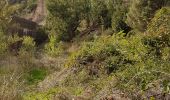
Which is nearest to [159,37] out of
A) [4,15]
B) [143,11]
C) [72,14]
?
[143,11]

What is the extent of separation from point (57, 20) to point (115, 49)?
17.7m

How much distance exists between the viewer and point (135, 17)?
25906mm

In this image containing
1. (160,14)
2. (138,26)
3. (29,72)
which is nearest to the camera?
(160,14)

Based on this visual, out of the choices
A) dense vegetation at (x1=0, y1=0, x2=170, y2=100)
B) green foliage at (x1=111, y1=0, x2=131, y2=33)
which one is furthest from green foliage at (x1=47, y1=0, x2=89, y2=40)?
green foliage at (x1=111, y1=0, x2=131, y2=33)

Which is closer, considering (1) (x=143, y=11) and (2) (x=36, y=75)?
(2) (x=36, y=75)

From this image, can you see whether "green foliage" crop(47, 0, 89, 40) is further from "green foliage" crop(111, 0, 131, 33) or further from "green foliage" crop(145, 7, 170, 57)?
"green foliage" crop(145, 7, 170, 57)

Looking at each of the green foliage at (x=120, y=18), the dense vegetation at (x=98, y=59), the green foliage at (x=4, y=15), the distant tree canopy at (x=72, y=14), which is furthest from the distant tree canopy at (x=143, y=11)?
the green foliage at (x=4, y=15)

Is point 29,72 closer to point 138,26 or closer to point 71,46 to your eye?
point 138,26

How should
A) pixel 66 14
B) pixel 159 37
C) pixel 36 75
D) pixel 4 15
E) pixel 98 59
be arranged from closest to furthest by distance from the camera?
1. pixel 159 37
2. pixel 98 59
3. pixel 36 75
4. pixel 4 15
5. pixel 66 14

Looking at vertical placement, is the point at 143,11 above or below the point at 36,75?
above

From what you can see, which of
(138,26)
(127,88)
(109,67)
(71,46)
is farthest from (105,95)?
(71,46)

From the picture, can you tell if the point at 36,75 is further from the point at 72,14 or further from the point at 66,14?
the point at 72,14

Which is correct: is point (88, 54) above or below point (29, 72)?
above

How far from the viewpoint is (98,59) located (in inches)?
654
